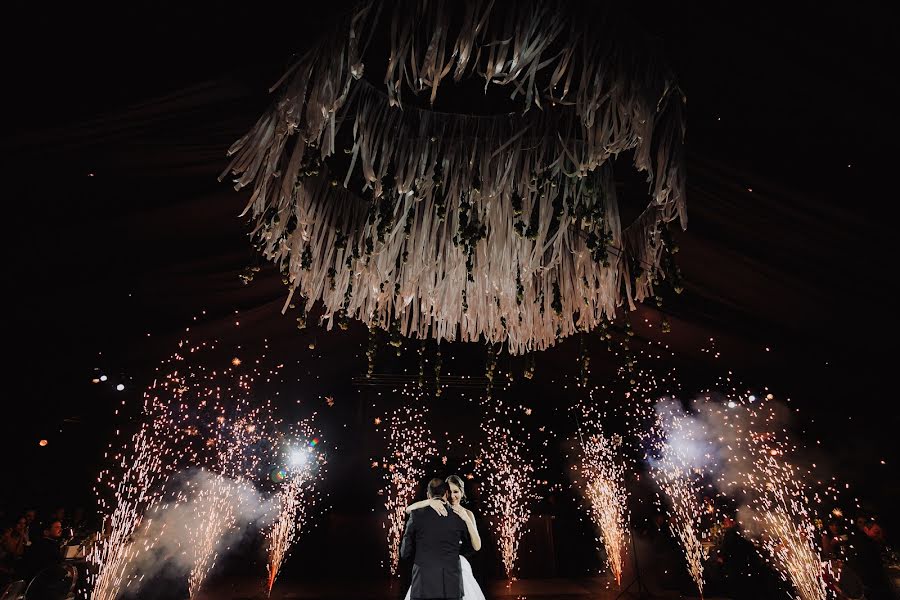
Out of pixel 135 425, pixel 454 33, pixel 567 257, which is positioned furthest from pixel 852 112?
pixel 135 425

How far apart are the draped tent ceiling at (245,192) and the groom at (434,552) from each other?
221 cm

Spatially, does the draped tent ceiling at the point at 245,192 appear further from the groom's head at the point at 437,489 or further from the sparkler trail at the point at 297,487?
the sparkler trail at the point at 297,487

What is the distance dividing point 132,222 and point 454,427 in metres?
7.25

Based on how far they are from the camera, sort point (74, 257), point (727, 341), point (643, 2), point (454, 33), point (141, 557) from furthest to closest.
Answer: point (141, 557), point (727, 341), point (74, 257), point (454, 33), point (643, 2)

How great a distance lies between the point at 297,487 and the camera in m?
8.58

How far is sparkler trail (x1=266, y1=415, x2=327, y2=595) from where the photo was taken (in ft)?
27.7

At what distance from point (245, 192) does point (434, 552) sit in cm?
263

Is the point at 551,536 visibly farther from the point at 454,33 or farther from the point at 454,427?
the point at 454,33

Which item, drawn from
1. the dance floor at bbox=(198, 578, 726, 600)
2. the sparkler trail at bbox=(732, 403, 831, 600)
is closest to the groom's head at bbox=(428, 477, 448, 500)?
the dance floor at bbox=(198, 578, 726, 600)

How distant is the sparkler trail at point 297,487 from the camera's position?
843cm

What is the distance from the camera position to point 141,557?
19.8 ft

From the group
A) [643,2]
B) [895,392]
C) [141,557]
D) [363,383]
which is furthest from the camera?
[363,383]

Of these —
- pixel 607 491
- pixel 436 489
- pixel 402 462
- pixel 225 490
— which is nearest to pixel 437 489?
pixel 436 489

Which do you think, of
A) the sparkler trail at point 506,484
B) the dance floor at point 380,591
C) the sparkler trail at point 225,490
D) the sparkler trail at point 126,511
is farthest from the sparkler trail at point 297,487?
the sparkler trail at point 506,484
